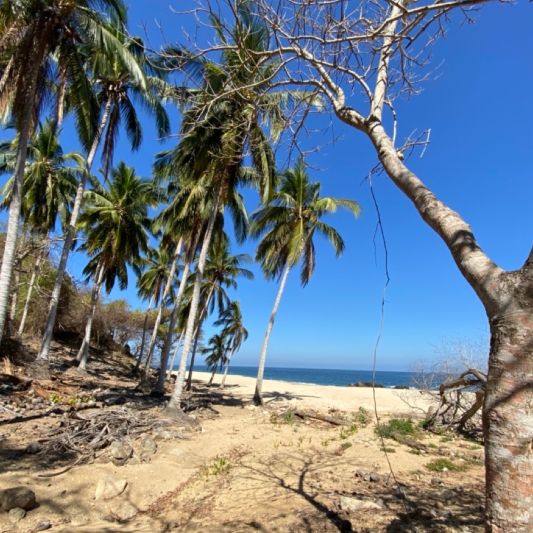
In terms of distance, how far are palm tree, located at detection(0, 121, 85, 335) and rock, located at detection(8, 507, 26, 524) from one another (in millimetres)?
18341

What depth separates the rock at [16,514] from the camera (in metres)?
4.38

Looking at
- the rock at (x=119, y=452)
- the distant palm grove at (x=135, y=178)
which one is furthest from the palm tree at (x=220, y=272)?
the rock at (x=119, y=452)

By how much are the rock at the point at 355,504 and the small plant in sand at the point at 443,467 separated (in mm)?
2692

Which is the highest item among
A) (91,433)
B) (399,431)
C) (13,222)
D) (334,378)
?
(13,222)

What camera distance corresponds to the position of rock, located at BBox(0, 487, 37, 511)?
455 cm

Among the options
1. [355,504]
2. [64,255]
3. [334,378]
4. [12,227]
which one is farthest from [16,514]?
[334,378]

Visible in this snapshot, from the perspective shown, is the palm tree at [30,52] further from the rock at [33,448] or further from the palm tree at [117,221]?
the palm tree at [117,221]

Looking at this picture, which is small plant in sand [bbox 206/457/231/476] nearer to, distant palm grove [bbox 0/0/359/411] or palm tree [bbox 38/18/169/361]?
distant palm grove [bbox 0/0/359/411]

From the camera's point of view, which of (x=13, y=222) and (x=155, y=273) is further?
(x=155, y=273)

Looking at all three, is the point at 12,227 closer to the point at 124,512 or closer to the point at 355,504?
the point at 124,512

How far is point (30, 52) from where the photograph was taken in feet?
30.4

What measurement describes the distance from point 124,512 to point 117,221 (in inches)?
667

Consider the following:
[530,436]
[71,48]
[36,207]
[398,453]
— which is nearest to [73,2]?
[71,48]

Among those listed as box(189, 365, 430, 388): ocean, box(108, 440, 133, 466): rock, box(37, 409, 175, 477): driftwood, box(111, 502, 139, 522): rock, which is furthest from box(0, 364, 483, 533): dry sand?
box(189, 365, 430, 388): ocean
